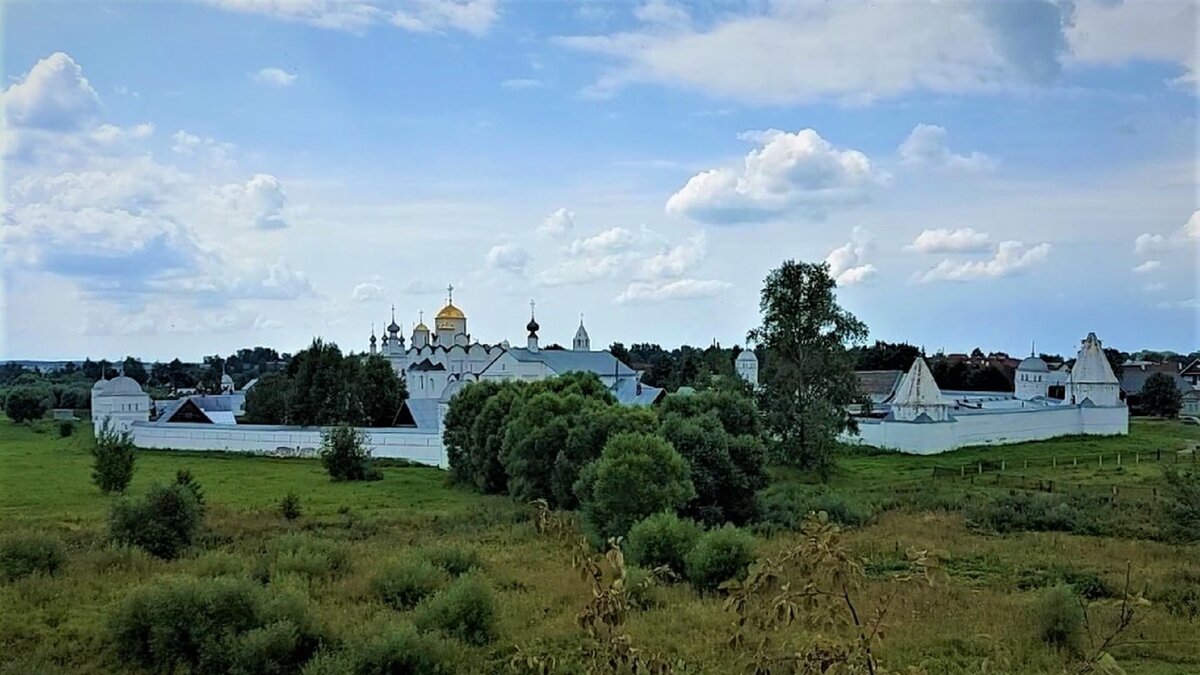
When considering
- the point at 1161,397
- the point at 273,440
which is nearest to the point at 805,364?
the point at 273,440

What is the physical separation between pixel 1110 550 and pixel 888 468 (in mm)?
18860

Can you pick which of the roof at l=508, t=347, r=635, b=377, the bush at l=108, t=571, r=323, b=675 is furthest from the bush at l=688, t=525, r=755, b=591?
the roof at l=508, t=347, r=635, b=377

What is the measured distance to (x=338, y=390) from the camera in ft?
173

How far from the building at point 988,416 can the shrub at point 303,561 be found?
105 ft

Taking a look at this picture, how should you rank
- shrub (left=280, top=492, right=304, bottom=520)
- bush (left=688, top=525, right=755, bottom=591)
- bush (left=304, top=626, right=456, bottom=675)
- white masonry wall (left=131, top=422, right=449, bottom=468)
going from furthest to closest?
1. white masonry wall (left=131, top=422, right=449, bottom=468)
2. shrub (left=280, top=492, right=304, bottom=520)
3. bush (left=688, top=525, right=755, bottom=591)
4. bush (left=304, top=626, right=456, bottom=675)

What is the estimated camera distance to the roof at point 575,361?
2024 inches

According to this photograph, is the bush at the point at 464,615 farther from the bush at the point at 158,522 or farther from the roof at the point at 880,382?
the roof at the point at 880,382

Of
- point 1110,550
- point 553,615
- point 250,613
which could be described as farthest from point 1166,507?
point 250,613

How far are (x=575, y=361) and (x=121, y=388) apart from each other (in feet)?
83.5

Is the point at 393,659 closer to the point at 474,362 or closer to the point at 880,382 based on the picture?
the point at 474,362

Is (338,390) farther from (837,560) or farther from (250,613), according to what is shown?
(837,560)

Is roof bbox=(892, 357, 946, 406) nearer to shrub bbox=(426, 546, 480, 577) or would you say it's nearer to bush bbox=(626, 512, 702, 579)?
bush bbox=(626, 512, 702, 579)

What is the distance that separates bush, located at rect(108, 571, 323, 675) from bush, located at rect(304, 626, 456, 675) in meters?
0.80

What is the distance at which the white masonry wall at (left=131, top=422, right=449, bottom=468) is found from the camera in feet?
142
